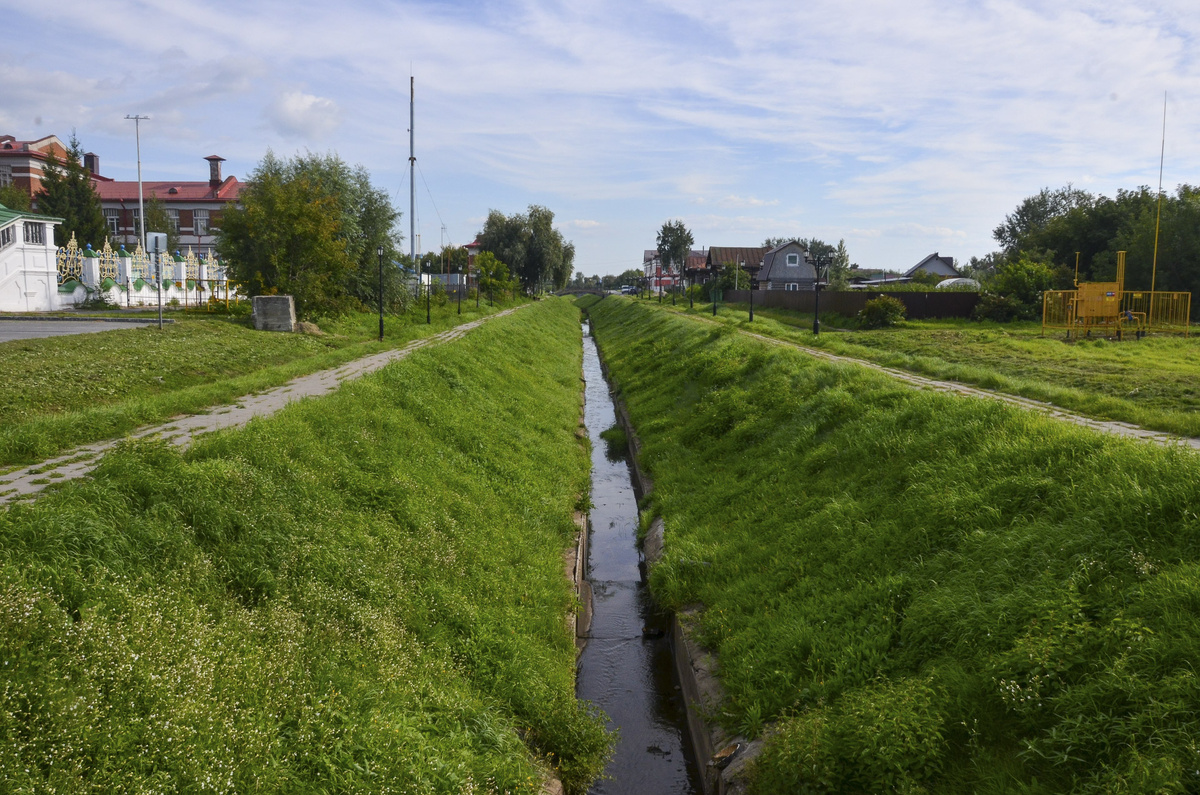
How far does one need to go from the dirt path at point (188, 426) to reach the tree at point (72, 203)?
52.3 metres

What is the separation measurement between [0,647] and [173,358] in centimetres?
1339

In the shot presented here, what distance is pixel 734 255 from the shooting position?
85500 mm

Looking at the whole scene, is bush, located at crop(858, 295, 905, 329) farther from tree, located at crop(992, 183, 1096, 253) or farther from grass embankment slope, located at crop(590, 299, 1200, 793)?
tree, located at crop(992, 183, 1096, 253)

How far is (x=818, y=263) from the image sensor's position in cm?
3094

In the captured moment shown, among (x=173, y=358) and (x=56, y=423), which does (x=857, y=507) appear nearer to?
(x=56, y=423)

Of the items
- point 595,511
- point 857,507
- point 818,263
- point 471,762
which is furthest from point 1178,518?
point 818,263

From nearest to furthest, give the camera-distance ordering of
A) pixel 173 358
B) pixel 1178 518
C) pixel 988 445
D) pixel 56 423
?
1. pixel 1178 518
2. pixel 988 445
3. pixel 56 423
4. pixel 173 358

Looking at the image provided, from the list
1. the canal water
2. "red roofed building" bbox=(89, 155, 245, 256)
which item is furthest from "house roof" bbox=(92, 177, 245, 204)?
the canal water

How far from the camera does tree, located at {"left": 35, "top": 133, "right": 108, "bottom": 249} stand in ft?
183

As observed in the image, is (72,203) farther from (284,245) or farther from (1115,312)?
(1115,312)

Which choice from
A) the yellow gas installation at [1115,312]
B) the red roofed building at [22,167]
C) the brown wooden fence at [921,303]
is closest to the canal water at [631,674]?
the yellow gas installation at [1115,312]

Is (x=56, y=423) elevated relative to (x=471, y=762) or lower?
elevated

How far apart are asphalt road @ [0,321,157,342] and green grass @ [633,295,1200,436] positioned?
21.5 meters

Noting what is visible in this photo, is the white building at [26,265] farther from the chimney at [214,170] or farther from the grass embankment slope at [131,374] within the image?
the chimney at [214,170]
